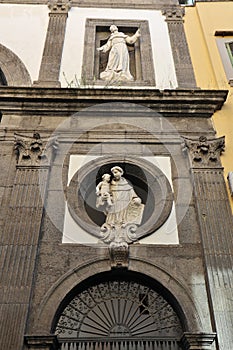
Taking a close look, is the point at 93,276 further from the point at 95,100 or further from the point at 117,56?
the point at 117,56

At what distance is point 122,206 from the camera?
802 centimetres

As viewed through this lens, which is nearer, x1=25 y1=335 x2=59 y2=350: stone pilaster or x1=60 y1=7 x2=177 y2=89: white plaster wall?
x1=25 y1=335 x2=59 y2=350: stone pilaster

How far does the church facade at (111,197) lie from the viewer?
6.89 m

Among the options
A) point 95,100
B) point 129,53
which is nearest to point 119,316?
point 95,100

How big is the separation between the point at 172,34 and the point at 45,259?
24.8 feet

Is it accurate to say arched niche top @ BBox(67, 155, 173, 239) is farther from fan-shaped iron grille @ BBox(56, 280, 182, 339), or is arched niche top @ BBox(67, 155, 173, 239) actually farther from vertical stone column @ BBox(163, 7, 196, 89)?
vertical stone column @ BBox(163, 7, 196, 89)

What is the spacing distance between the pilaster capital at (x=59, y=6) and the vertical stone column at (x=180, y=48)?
114 inches

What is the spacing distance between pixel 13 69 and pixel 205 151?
5.34 metres

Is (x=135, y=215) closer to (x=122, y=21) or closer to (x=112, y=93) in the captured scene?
(x=112, y=93)

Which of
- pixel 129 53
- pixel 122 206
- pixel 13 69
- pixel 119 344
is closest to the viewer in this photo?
pixel 119 344

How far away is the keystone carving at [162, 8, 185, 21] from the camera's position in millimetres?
12305

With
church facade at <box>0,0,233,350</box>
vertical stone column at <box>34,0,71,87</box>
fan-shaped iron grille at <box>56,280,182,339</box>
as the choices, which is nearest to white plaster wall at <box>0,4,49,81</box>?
church facade at <box>0,0,233,350</box>

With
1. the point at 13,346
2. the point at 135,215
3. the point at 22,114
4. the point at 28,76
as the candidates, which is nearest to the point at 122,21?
the point at 28,76

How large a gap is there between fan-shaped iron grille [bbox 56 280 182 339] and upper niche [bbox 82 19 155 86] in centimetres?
524
